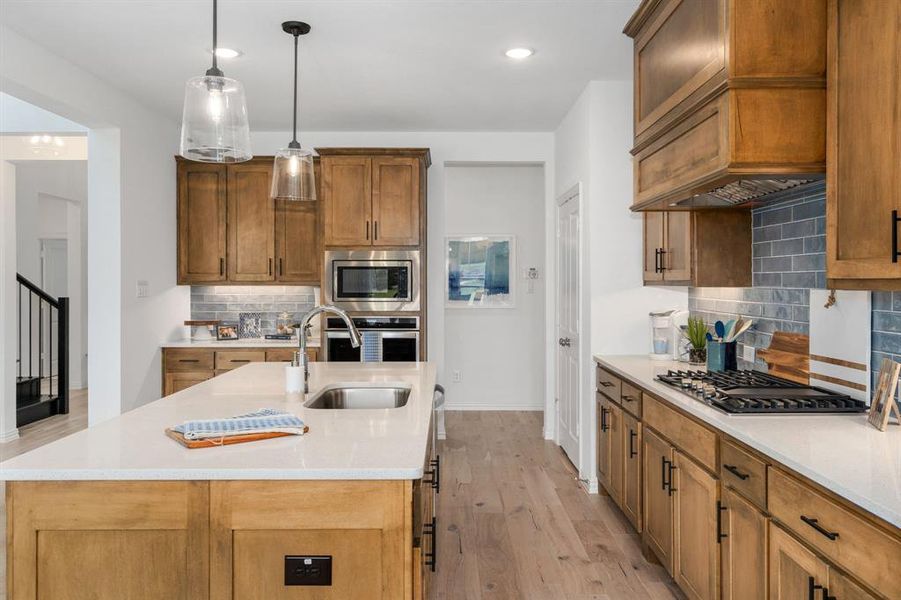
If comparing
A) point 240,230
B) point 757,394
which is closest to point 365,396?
point 757,394

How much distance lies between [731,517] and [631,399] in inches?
44.6

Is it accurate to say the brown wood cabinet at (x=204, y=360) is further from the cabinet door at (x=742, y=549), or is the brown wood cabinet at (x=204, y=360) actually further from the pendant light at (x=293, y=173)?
the cabinet door at (x=742, y=549)

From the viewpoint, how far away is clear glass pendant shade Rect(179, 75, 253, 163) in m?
1.99

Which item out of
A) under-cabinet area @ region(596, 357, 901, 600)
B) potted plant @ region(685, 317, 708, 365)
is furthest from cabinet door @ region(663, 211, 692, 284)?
under-cabinet area @ region(596, 357, 901, 600)

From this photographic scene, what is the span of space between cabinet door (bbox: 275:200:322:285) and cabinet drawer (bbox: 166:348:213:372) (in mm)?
855

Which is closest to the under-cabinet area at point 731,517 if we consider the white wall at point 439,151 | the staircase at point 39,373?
the white wall at point 439,151

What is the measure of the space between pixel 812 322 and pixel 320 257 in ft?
11.6

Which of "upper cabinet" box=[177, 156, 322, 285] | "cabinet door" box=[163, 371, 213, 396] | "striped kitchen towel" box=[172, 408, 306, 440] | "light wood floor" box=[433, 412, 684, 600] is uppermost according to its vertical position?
"upper cabinet" box=[177, 156, 322, 285]

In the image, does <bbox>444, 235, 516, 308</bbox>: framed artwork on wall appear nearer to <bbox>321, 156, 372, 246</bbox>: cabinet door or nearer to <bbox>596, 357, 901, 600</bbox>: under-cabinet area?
<bbox>321, 156, 372, 246</bbox>: cabinet door

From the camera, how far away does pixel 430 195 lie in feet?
17.9

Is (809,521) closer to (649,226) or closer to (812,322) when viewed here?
(812,322)

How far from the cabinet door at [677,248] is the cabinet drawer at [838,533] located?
5.62 feet

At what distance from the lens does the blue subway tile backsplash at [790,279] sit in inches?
85.9

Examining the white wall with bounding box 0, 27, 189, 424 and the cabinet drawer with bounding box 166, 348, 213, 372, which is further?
the cabinet drawer with bounding box 166, 348, 213, 372
